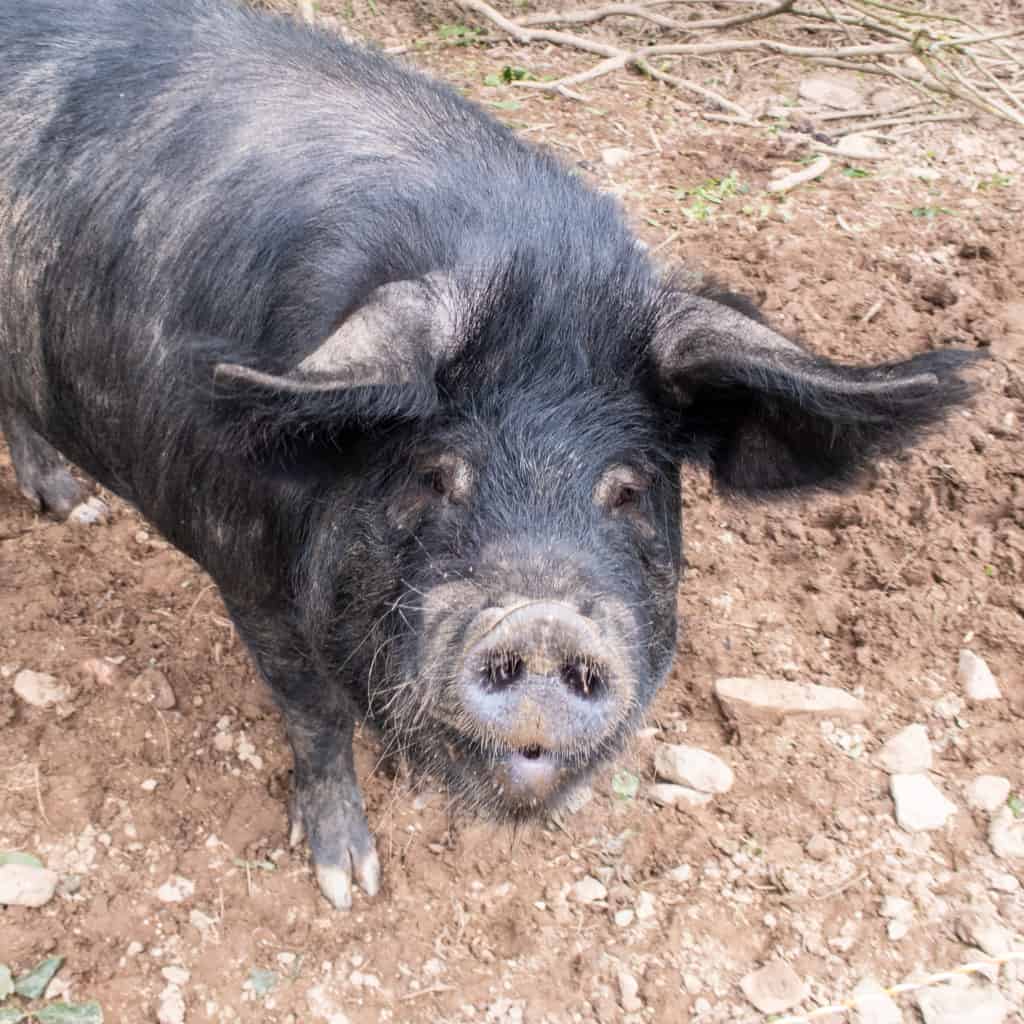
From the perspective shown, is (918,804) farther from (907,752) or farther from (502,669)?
(502,669)

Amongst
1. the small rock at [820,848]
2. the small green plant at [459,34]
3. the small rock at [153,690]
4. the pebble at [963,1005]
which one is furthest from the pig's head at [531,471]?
the small green plant at [459,34]

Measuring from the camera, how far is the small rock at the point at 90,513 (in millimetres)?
4863

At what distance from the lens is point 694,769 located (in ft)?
12.9

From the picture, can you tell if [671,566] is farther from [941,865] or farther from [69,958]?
[69,958]

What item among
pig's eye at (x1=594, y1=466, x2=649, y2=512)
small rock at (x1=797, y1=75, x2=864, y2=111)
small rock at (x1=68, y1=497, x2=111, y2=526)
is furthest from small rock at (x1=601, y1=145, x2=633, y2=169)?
pig's eye at (x1=594, y1=466, x2=649, y2=512)

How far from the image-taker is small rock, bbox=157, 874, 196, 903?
356cm

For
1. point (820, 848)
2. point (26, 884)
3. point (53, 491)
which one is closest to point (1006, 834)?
point (820, 848)

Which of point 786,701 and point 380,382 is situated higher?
Answer: point 380,382

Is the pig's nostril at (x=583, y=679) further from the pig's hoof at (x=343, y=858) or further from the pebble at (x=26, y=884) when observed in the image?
the pebble at (x=26, y=884)

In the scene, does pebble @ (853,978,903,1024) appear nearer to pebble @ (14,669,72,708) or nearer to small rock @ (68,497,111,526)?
pebble @ (14,669,72,708)

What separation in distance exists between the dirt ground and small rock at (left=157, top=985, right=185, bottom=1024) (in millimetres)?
15

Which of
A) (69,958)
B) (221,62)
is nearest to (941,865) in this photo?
(69,958)

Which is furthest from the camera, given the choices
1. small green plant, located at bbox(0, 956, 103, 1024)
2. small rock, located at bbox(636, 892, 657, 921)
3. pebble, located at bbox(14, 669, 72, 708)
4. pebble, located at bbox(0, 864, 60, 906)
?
pebble, located at bbox(14, 669, 72, 708)

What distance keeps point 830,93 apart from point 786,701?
5374mm
